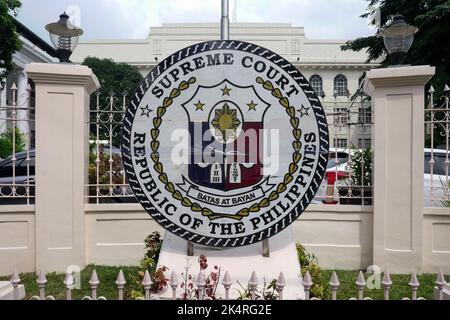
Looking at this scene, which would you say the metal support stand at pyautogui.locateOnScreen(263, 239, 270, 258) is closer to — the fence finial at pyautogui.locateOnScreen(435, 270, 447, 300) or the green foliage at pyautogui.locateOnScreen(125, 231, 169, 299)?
the green foliage at pyautogui.locateOnScreen(125, 231, 169, 299)

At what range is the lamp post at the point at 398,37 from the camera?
457 centimetres

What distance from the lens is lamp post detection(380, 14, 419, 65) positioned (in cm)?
457

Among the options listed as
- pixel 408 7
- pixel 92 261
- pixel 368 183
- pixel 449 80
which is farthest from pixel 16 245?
pixel 408 7

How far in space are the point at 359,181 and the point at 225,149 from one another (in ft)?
7.81

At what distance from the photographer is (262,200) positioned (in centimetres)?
349

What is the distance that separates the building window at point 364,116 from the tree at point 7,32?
13643 millimetres

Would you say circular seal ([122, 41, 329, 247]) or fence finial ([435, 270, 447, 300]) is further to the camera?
circular seal ([122, 41, 329, 247])

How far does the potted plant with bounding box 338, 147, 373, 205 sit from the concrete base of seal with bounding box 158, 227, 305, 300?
1.47m

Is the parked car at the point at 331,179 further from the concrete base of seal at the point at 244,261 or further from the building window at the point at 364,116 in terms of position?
the concrete base of seal at the point at 244,261

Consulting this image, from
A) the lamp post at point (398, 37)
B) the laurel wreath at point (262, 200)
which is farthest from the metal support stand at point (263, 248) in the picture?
the lamp post at point (398, 37)

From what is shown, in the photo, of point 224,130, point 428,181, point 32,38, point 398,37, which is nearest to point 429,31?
point 428,181

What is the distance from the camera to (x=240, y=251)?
12.0ft

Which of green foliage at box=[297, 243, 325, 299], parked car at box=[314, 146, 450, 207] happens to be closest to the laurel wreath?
green foliage at box=[297, 243, 325, 299]

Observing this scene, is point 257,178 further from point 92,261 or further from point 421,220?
point 92,261
